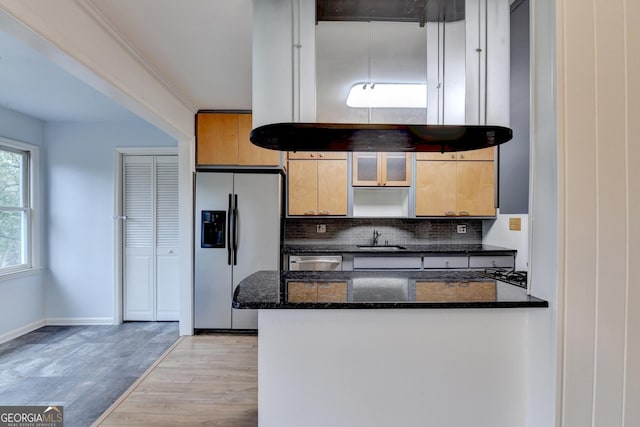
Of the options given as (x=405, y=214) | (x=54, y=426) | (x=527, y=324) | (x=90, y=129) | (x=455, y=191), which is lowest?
(x=54, y=426)

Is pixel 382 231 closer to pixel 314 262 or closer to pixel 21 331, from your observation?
pixel 314 262

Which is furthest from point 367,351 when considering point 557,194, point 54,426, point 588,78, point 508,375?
point 54,426

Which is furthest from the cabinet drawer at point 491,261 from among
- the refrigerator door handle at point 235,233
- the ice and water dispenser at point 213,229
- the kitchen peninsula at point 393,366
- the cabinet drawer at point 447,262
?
the ice and water dispenser at point 213,229

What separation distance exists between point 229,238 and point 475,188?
9.84ft

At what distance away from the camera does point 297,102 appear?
1.53m

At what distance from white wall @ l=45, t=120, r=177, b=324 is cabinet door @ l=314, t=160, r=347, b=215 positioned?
6.12ft

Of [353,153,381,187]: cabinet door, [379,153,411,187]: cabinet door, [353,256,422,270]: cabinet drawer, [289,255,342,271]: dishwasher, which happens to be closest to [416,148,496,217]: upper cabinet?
[379,153,411,187]: cabinet door

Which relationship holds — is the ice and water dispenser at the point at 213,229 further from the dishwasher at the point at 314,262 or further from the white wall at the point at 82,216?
the white wall at the point at 82,216

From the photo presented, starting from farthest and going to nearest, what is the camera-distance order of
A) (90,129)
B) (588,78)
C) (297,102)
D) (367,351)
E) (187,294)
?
(90,129) < (187,294) < (297,102) < (367,351) < (588,78)

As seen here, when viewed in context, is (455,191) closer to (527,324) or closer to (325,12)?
(527,324)

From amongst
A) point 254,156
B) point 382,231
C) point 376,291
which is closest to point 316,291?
point 376,291

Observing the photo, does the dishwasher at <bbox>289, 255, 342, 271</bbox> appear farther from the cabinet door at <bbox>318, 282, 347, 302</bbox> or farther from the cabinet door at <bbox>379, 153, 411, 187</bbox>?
the cabinet door at <bbox>318, 282, 347, 302</bbox>

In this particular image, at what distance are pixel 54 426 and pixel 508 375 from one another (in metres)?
2.70

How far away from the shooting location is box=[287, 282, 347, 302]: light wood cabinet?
138 centimetres
